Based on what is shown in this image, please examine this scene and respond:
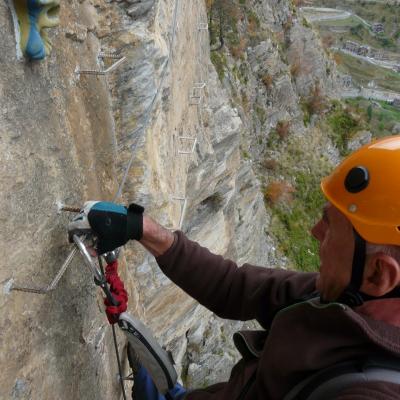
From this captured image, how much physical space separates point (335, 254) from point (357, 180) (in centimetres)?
34

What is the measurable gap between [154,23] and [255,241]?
32.0 feet

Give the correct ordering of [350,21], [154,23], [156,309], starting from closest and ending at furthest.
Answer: [154,23] → [156,309] → [350,21]

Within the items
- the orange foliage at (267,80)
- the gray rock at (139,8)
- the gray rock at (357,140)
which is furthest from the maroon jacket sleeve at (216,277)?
the gray rock at (357,140)

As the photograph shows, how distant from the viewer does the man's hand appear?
2131 millimetres

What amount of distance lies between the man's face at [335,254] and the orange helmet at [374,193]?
0.05 m

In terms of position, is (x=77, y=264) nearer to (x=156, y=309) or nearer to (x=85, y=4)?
(x=85, y=4)

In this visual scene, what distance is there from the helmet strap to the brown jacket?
66mm

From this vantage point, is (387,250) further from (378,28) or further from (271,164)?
→ (378,28)

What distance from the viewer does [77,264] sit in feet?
7.50

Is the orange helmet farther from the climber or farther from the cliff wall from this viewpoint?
the cliff wall

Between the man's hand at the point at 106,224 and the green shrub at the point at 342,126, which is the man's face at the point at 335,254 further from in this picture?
the green shrub at the point at 342,126

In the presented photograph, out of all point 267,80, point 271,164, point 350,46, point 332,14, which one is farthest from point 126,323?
point 332,14

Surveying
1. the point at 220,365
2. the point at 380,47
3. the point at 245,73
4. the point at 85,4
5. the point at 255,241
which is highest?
the point at 85,4

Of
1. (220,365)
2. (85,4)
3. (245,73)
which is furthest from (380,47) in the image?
(85,4)
